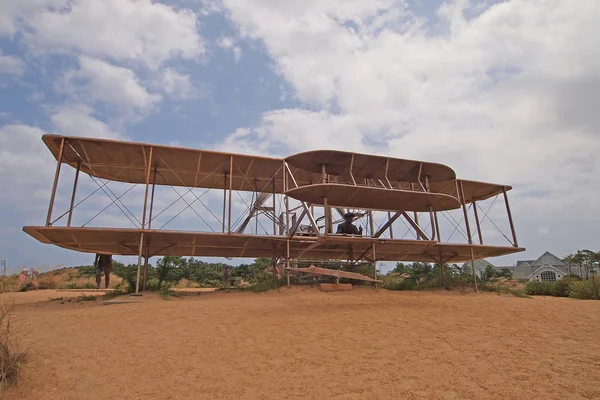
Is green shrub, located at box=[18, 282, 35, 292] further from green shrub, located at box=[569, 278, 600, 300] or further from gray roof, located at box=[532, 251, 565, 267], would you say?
gray roof, located at box=[532, 251, 565, 267]

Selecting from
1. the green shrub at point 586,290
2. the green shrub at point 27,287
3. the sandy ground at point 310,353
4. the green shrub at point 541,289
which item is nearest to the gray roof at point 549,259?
the green shrub at point 541,289

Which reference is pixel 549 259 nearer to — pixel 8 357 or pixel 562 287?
pixel 562 287

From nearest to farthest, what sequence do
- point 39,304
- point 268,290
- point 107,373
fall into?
point 107,373 → point 39,304 → point 268,290

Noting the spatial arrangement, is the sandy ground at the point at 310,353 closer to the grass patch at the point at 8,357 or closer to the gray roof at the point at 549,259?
the grass patch at the point at 8,357

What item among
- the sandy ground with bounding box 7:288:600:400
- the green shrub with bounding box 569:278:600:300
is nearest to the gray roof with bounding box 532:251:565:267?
the green shrub with bounding box 569:278:600:300

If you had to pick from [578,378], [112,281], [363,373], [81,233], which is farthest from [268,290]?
[112,281]

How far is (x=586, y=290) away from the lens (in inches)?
624

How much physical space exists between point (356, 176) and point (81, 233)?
33.9 ft

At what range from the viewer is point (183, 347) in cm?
738

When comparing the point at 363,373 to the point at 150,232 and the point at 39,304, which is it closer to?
the point at 150,232

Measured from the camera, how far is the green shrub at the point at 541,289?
1914cm

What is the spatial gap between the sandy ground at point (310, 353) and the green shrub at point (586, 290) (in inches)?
241

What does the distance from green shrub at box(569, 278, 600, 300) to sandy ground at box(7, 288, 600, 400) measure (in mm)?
6112

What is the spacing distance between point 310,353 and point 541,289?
18.3 metres
